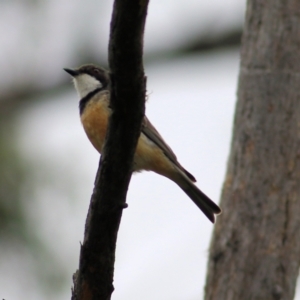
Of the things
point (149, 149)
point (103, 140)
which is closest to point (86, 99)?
point (103, 140)

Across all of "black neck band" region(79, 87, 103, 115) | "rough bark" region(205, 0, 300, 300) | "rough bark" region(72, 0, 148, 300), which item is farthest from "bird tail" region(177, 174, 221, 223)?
"rough bark" region(72, 0, 148, 300)

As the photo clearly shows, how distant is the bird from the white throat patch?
0.10 meters

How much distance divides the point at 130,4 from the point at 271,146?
2483mm

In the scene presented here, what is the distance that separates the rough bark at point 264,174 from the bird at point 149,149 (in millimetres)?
354

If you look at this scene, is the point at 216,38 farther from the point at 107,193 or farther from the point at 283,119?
the point at 107,193

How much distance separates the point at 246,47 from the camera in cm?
550

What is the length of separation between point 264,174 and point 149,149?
A: 0.93m

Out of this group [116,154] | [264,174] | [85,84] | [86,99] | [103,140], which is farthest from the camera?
[85,84]

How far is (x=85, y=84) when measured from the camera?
6312mm

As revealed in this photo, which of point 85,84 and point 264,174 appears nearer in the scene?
point 264,174

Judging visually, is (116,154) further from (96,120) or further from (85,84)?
(85,84)

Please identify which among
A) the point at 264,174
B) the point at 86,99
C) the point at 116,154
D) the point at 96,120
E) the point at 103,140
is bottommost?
the point at 116,154

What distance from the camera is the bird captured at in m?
5.52

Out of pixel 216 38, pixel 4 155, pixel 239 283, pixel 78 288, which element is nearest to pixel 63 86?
pixel 4 155
